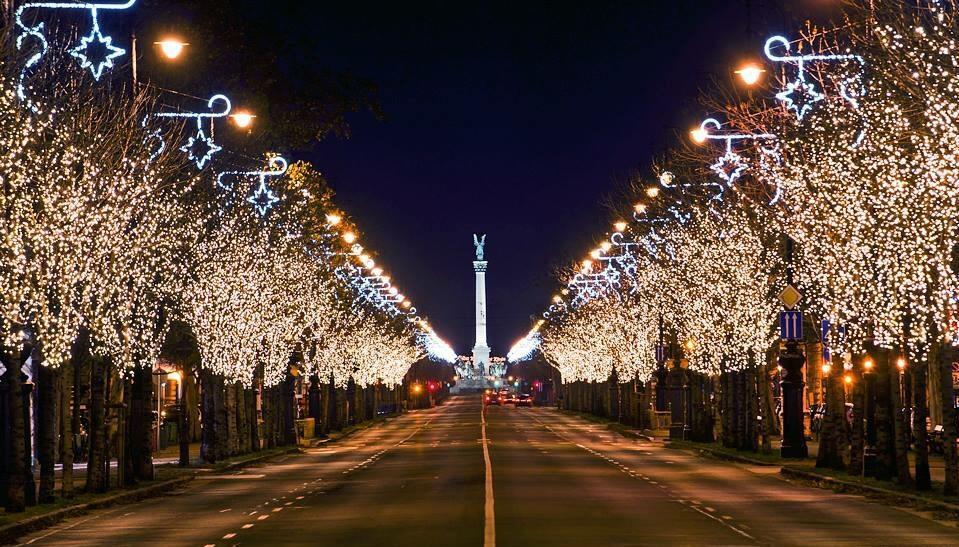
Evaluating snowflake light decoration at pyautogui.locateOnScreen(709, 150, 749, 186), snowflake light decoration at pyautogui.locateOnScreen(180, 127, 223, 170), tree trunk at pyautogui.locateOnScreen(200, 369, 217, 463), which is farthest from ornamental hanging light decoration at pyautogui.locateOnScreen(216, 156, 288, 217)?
snowflake light decoration at pyautogui.locateOnScreen(709, 150, 749, 186)

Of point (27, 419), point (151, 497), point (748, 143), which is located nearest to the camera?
point (27, 419)

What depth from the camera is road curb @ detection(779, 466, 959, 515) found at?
2917 centimetres

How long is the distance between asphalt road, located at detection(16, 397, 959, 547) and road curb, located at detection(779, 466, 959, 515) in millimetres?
626

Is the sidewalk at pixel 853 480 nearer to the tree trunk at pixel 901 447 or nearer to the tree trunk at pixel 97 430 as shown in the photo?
the tree trunk at pixel 901 447

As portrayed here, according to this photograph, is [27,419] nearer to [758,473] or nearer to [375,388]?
[758,473]

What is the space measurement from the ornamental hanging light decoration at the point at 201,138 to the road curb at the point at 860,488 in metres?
17.3

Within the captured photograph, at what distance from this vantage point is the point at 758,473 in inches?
1700

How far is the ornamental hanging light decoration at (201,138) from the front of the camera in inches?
1500

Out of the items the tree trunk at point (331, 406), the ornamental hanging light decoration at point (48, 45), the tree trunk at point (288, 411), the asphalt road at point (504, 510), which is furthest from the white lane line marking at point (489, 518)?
the tree trunk at point (331, 406)

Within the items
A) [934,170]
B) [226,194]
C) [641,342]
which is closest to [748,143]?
[226,194]

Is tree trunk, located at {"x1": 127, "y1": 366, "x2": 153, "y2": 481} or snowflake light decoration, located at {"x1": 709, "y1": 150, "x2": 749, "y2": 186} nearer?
tree trunk, located at {"x1": 127, "y1": 366, "x2": 153, "y2": 481}

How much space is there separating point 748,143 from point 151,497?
21999 mm

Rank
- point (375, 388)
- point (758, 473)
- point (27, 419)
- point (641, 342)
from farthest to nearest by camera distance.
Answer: point (375, 388) → point (641, 342) → point (758, 473) → point (27, 419)

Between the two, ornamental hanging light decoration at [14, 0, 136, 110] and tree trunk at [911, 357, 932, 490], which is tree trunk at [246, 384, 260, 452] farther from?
tree trunk at [911, 357, 932, 490]
